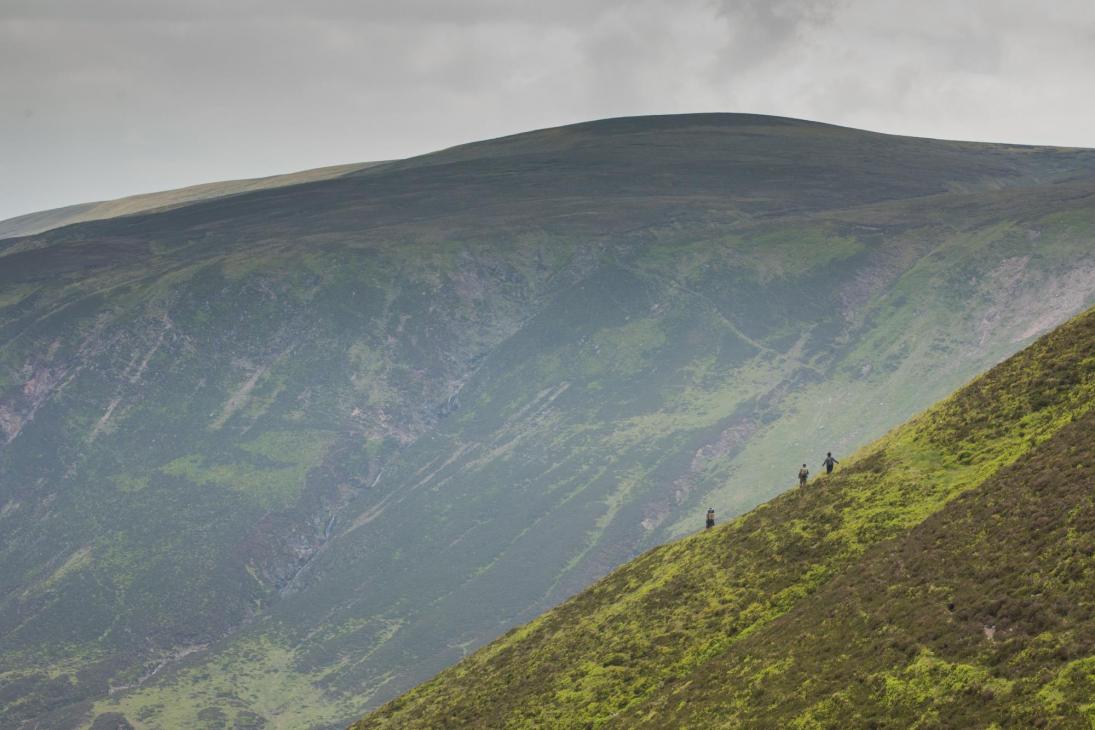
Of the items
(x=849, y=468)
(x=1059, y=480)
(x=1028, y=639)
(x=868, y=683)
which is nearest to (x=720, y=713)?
(x=868, y=683)

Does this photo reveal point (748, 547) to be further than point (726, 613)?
Yes

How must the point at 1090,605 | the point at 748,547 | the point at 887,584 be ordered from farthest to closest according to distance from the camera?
the point at 748,547 → the point at 887,584 → the point at 1090,605

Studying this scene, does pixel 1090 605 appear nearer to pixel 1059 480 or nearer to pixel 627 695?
pixel 1059 480

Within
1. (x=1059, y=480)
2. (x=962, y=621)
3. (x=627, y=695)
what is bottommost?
(x=627, y=695)

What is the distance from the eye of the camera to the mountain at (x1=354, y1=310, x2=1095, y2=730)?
4541cm

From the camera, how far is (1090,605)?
44.3 meters

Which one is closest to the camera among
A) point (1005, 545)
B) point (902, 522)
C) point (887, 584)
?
point (1005, 545)

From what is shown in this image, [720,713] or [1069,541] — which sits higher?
[1069,541]

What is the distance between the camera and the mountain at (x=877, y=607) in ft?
149

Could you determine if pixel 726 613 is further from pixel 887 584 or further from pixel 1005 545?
pixel 1005 545

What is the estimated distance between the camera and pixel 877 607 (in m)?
55.8

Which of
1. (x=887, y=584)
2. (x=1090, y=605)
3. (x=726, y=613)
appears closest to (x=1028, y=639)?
(x=1090, y=605)

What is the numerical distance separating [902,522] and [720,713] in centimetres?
1878

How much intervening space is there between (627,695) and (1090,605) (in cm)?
2973
